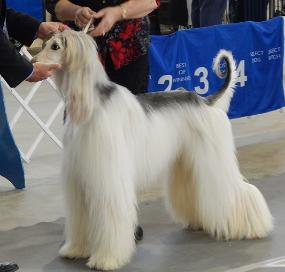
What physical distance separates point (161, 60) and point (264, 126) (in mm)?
1453

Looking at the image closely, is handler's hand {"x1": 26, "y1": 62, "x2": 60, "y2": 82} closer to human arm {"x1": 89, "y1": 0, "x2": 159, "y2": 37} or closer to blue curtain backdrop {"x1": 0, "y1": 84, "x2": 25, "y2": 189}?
human arm {"x1": 89, "y1": 0, "x2": 159, "y2": 37}

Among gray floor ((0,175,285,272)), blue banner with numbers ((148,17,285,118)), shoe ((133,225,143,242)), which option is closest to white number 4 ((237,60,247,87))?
blue banner with numbers ((148,17,285,118))

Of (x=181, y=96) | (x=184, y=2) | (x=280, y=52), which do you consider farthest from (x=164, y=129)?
(x=184, y=2)

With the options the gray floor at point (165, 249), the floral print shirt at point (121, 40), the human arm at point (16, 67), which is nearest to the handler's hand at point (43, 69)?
the human arm at point (16, 67)

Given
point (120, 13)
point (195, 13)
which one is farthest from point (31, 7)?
point (120, 13)

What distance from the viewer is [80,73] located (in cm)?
268

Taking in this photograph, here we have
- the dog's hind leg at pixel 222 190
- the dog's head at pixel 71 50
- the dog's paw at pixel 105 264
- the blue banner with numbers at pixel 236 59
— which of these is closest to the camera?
the dog's head at pixel 71 50

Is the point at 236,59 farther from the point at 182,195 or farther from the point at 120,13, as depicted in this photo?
the point at 120,13

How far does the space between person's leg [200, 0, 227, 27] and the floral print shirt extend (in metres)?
3.26

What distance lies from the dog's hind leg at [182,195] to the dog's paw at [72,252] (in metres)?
0.56

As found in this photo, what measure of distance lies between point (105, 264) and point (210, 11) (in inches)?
159

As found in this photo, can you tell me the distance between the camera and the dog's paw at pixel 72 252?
9.97 feet

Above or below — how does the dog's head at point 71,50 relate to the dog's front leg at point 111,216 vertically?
above

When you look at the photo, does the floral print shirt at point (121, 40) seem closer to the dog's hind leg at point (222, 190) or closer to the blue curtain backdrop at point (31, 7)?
the dog's hind leg at point (222, 190)
